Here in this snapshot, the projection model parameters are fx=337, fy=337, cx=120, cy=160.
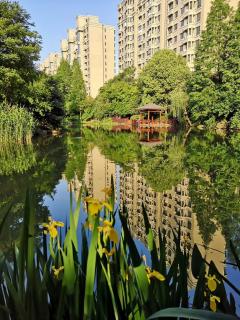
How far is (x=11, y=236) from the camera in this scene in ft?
13.6

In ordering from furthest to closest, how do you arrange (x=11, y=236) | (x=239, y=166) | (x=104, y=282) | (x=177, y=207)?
(x=239, y=166) → (x=177, y=207) → (x=11, y=236) → (x=104, y=282)

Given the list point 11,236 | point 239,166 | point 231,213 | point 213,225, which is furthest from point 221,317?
point 239,166

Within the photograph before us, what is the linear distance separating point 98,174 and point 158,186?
2140 mm

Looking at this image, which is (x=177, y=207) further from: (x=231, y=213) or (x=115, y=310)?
(x=115, y=310)

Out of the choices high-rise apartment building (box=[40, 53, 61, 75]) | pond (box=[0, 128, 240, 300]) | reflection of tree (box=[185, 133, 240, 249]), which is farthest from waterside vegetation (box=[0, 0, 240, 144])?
high-rise apartment building (box=[40, 53, 61, 75])

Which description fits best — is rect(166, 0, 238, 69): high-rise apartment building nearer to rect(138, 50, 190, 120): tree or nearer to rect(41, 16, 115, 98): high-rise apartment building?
rect(138, 50, 190, 120): tree

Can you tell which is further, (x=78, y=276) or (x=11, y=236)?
(x=11, y=236)

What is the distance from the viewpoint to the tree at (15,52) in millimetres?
19688

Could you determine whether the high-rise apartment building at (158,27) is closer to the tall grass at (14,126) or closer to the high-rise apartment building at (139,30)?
the high-rise apartment building at (139,30)

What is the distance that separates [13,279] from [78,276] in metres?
0.27

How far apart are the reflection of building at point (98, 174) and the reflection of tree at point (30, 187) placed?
807mm

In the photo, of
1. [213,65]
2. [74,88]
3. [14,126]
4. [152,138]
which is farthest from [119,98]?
[14,126]

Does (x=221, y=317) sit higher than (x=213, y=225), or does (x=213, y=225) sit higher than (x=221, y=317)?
(x=221, y=317)

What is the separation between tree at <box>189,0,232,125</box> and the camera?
27.5 metres
